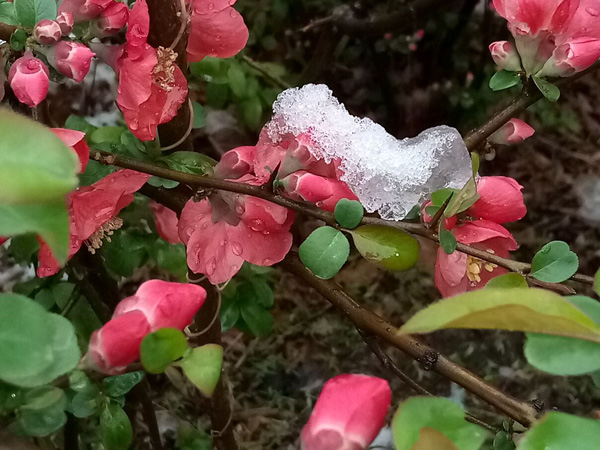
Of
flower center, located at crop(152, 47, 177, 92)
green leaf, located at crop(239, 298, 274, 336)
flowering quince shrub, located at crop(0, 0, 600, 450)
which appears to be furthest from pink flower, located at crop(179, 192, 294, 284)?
green leaf, located at crop(239, 298, 274, 336)

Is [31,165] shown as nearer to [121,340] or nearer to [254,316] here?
[121,340]

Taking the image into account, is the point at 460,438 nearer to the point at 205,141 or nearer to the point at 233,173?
the point at 233,173

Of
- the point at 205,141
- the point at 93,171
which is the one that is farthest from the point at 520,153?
the point at 93,171

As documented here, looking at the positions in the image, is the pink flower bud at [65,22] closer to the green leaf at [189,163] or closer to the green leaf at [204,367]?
the green leaf at [189,163]

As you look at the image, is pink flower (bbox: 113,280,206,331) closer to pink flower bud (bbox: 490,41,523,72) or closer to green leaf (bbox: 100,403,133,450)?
green leaf (bbox: 100,403,133,450)

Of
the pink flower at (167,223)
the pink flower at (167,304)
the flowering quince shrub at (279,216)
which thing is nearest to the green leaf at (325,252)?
the flowering quince shrub at (279,216)

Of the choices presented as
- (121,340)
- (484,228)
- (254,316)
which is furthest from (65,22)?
(254,316)
